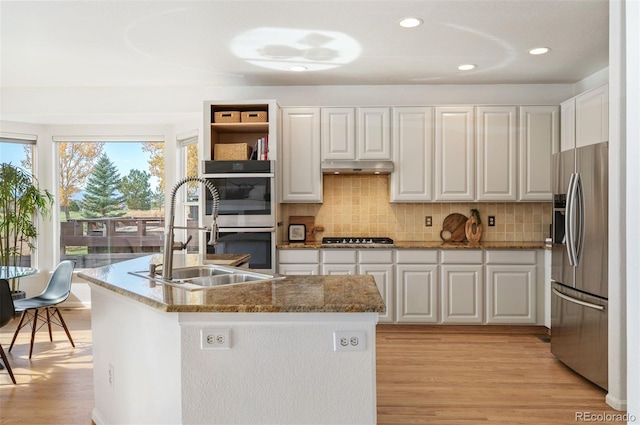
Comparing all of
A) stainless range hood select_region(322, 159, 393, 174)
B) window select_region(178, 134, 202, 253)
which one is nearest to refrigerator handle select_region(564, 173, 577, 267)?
stainless range hood select_region(322, 159, 393, 174)

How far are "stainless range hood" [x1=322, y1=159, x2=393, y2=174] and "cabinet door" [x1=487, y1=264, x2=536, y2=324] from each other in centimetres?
144

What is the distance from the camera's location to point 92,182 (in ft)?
18.2

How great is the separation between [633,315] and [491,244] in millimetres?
3410

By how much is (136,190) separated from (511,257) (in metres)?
4.47

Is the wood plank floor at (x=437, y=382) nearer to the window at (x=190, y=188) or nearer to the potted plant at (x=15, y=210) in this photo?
the potted plant at (x=15, y=210)

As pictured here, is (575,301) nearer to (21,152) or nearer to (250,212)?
(250,212)

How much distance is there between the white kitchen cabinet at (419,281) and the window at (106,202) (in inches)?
122

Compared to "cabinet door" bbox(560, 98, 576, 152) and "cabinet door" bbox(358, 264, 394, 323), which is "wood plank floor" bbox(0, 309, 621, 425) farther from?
"cabinet door" bbox(560, 98, 576, 152)

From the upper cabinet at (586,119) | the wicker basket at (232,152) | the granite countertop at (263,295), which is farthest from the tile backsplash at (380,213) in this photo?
the granite countertop at (263,295)

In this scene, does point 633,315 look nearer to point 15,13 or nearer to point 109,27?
point 109,27

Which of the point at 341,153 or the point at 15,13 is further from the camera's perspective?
the point at 341,153

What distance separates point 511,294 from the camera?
4.29 m

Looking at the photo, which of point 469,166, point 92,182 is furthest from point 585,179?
point 92,182

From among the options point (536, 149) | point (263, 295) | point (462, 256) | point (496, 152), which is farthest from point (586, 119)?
point (263, 295)
